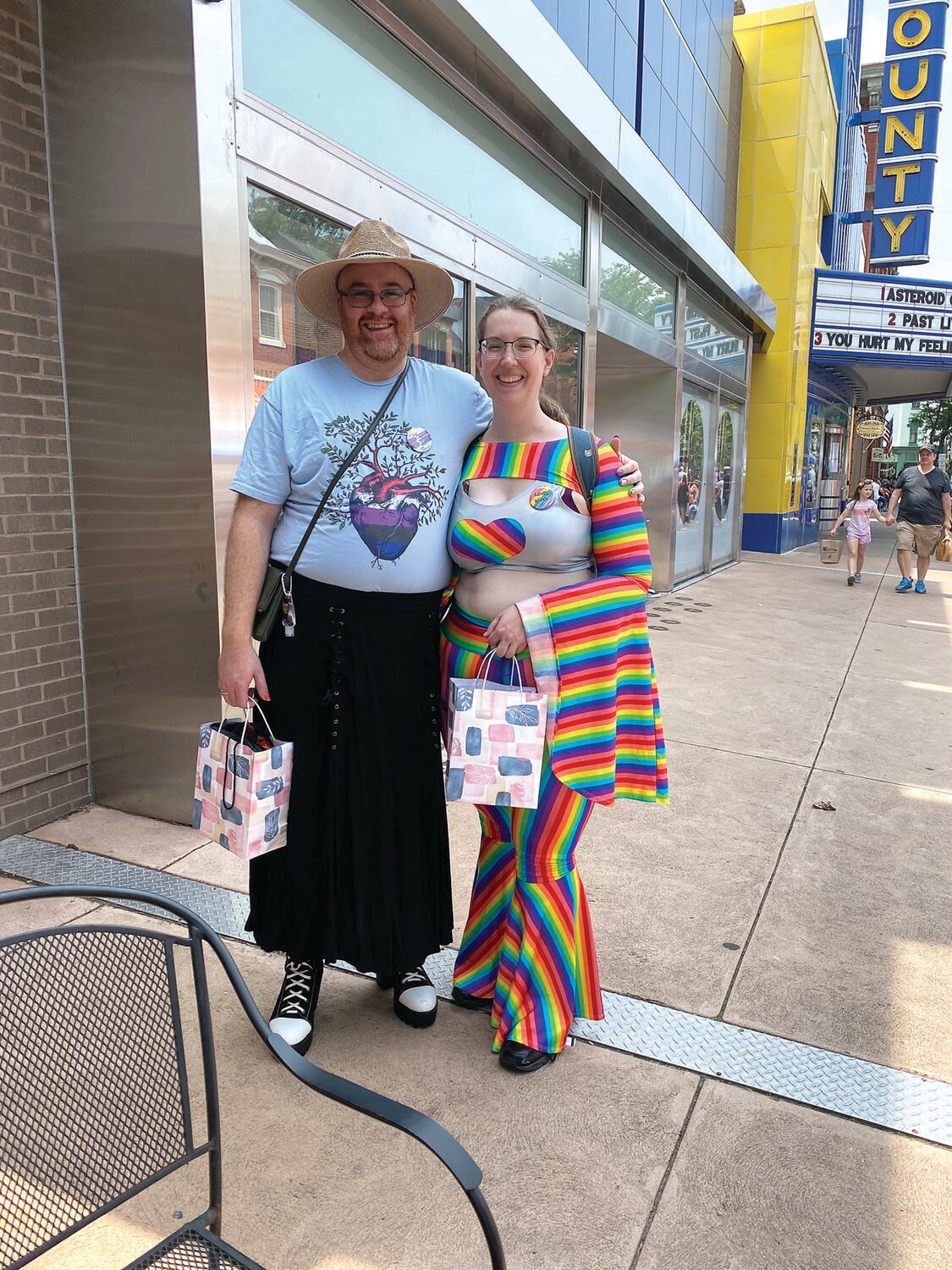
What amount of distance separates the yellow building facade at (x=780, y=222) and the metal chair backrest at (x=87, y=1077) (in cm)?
1708

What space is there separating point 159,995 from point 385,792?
1052 millimetres

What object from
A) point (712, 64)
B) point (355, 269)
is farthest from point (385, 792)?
point (712, 64)

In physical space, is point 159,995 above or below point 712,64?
below

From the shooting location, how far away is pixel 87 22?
138 inches

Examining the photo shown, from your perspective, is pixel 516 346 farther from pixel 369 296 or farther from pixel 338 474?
pixel 338 474

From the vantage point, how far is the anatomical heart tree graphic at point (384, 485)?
2.22 meters

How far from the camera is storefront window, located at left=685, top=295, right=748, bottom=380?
11.7 metres

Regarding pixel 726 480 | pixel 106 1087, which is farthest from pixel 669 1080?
pixel 726 480

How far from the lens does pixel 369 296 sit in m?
2.25

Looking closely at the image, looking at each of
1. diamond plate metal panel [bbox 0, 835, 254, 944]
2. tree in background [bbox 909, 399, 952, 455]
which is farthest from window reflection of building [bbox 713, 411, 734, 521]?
tree in background [bbox 909, 399, 952, 455]

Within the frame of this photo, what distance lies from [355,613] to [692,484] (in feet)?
35.5

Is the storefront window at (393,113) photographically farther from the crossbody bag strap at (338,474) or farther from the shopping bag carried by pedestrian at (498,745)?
the shopping bag carried by pedestrian at (498,745)

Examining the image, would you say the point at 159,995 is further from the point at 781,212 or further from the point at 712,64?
the point at 781,212

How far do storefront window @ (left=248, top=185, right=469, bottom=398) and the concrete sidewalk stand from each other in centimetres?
208
